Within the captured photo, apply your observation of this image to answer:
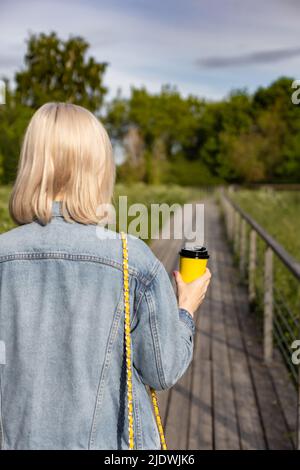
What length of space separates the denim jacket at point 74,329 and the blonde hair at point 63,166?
0.12 ft

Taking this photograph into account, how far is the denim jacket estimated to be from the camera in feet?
4.22

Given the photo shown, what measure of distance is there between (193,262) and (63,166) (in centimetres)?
38

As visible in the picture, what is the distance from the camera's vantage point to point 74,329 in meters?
1.29

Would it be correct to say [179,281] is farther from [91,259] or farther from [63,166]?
[63,166]

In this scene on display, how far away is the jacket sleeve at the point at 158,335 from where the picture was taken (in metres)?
1.29

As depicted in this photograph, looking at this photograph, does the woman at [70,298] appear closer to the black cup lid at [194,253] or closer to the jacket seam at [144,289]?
the jacket seam at [144,289]

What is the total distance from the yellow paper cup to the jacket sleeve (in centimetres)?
14

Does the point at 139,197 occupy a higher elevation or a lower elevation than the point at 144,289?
lower

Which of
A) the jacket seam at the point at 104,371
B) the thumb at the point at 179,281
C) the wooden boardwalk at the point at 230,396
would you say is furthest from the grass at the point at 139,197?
the jacket seam at the point at 104,371

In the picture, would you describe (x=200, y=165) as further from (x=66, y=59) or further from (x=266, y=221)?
(x=266, y=221)

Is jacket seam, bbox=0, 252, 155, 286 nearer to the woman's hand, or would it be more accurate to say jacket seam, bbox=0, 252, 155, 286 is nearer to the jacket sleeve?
the jacket sleeve

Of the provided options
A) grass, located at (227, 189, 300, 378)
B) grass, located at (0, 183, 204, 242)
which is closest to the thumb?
grass, located at (227, 189, 300, 378)

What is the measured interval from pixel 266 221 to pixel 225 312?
4.49 meters

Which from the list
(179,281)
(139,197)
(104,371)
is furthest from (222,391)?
(139,197)
